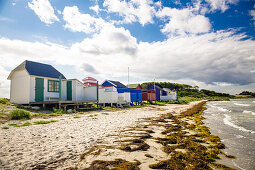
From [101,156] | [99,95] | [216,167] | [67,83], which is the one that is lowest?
[216,167]

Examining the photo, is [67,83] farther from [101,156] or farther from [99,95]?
[101,156]

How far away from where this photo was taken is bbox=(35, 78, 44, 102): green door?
15042mm

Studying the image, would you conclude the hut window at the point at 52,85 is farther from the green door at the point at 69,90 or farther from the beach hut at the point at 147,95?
the beach hut at the point at 147,95

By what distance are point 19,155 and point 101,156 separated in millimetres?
2121

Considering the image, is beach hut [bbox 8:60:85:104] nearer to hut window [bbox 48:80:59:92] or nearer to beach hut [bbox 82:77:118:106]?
hut window [bbox 48:80:59:92]

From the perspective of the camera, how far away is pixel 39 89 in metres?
15.3

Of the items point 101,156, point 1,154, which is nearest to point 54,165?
point 101,156

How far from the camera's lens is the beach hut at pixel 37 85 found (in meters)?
14.8

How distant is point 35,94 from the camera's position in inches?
587

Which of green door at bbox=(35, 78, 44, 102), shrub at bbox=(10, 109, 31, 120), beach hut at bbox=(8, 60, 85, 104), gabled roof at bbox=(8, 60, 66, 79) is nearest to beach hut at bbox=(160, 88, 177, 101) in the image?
beach hut at bbox=(8, 60, 85, 104)

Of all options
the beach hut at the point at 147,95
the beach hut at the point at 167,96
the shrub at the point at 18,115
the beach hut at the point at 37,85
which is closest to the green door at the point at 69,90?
the beach hut at the point at 37,85

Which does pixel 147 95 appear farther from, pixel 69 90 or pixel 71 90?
pixel 69 90

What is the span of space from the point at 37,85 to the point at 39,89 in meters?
0.49

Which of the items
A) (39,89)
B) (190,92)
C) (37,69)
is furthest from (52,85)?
(190,92)
